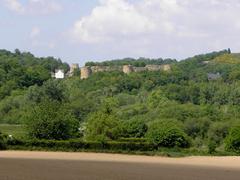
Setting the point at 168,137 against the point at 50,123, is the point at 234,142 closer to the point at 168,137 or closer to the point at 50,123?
the point at 168,137

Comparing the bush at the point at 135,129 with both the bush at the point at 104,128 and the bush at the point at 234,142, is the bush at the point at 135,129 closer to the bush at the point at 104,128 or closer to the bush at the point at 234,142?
the bush at the point at 104,128

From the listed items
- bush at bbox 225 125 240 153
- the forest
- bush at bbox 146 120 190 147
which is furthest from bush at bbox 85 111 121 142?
bush at bbox 225 125 240 153

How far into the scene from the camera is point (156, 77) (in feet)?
Result: 563

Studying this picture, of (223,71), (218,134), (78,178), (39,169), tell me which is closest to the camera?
(78,178)

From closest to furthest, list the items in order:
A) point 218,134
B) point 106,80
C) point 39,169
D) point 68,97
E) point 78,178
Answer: point 78,178, point 39,169, point 218,134, point 68,97, point 106,80

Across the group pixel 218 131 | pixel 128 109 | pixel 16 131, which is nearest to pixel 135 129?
pixel 218 131

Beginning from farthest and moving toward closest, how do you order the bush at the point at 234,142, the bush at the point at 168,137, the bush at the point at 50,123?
the bush at the point at 168,137 → the bush at the point at 234,142 → the bush at the point at 50,123

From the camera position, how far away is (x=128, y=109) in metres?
126

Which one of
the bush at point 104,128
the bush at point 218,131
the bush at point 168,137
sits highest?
the bush at point 104,128

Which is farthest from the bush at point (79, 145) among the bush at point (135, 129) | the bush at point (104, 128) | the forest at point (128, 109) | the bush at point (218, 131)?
the bush at point (218, 131)

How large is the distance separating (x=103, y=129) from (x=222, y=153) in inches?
539

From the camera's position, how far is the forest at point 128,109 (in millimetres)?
73562

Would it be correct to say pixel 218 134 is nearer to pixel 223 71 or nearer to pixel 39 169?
pixel 39 169

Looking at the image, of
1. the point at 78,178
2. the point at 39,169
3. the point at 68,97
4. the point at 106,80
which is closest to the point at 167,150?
the point at 39,169
